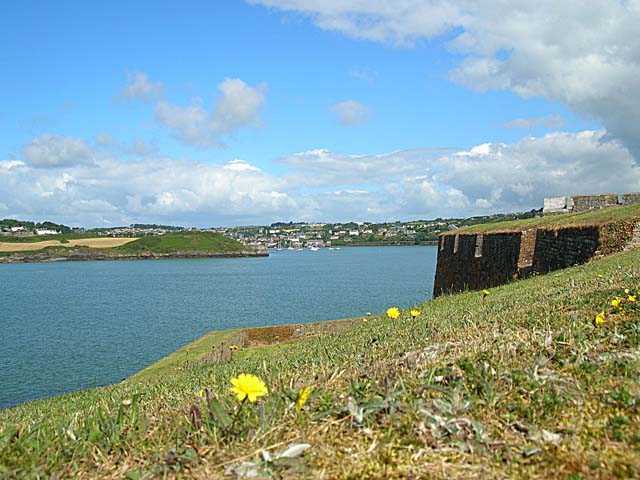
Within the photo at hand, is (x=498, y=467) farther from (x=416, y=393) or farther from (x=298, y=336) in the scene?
(x=298, y=336)

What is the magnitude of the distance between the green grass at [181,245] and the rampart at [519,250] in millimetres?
141085

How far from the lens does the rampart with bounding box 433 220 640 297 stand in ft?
41.7

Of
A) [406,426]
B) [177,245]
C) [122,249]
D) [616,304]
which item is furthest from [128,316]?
[122,249]

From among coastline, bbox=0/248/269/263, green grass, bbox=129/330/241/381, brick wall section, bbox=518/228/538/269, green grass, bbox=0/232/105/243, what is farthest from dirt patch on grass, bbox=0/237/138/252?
brick wall section, bbox=518/228/538/269

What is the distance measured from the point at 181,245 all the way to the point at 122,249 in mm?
16339

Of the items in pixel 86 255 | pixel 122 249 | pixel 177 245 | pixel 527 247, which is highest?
pixel 527 247

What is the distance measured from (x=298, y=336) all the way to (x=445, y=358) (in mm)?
15871

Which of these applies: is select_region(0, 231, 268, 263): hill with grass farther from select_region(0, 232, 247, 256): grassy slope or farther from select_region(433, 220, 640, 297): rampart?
select_region(433, 220, 640, 297): rampart

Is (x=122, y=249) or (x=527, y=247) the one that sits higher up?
(x=527, y=247)

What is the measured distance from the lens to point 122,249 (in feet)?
522

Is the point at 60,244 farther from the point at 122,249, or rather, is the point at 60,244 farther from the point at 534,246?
the point at 534,246

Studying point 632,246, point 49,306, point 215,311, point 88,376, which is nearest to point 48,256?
point 49,306

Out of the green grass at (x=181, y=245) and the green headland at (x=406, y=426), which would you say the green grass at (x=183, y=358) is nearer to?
the green headland at (x=406, y=426)

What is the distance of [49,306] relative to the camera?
5072 cm
